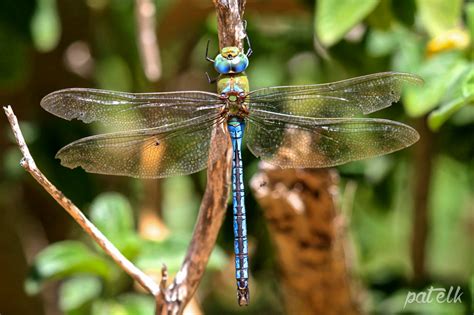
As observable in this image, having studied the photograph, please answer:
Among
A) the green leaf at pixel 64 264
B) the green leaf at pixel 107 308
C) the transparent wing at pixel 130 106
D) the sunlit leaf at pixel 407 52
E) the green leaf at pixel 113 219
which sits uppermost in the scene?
the sunlit leaf at pixel 407 52

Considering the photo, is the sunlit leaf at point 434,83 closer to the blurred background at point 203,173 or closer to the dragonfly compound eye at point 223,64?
the blurred background at point 203,173

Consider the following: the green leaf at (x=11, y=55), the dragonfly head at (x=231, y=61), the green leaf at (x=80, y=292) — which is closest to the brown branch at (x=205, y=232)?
the dragonfly head at (x=231, y=61)

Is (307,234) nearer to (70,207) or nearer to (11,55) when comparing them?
(70,207)

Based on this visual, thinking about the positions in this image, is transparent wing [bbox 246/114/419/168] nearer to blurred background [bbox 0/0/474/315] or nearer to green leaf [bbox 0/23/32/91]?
blurred background [bbox 0/0/474/315]

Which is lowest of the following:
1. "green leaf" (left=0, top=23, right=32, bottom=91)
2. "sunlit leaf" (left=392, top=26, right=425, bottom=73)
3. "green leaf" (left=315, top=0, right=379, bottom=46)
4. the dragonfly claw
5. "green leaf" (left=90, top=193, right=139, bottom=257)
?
the dragonfly claw

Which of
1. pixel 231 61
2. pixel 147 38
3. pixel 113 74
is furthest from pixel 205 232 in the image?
pixel 113 74

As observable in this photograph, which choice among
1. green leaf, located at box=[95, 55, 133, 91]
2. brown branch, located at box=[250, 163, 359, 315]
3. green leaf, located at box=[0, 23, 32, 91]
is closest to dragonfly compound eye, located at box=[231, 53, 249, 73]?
brown branch, located at box=[250, 163, 359, 315]
